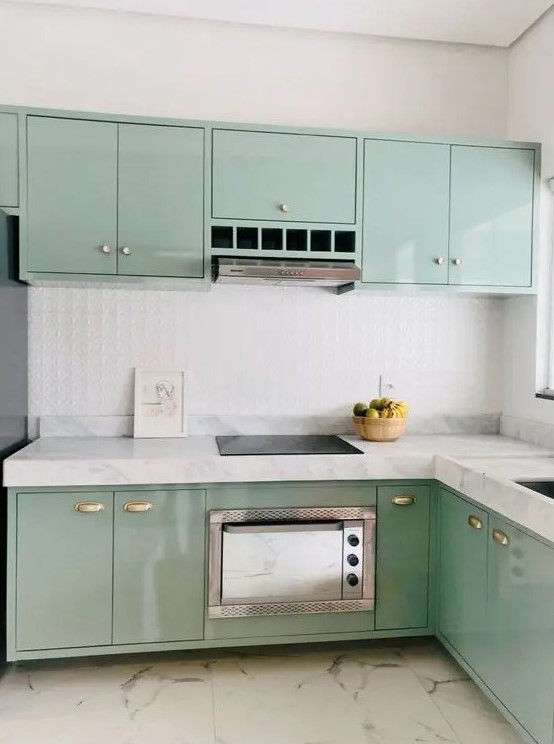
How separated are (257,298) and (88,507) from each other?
123 cm

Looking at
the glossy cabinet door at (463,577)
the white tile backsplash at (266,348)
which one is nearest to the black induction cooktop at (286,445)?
the white tile backsplash at (266,348)

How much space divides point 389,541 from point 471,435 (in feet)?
2.77

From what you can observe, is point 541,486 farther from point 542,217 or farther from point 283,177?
point 283,177

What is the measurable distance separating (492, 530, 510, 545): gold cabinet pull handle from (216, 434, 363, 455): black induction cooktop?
60 centimetres

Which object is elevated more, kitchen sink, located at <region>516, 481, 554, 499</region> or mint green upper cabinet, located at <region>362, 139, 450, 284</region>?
mint green upper cabinet, located at <region>362, 139, 450, 284</region>

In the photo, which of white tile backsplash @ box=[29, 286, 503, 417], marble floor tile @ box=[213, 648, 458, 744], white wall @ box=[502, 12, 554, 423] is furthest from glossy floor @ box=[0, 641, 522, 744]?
white wall @ box=[502, 12, 554, 423]

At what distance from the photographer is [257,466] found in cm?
229

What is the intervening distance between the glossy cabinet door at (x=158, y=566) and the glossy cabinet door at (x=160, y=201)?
934mm

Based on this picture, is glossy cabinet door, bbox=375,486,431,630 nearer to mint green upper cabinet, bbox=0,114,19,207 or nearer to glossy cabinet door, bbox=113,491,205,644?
glossy cabinet door, bbox=113,491,205,644

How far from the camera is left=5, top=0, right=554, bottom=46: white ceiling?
261cm

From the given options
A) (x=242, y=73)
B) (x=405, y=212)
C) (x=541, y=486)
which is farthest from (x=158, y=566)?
(x=242, y=73)

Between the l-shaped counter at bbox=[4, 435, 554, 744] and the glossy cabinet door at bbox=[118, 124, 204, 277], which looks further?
the glossy cabinet door at bbox=[118, 124, 204, 277]

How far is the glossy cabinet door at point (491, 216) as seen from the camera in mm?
2666

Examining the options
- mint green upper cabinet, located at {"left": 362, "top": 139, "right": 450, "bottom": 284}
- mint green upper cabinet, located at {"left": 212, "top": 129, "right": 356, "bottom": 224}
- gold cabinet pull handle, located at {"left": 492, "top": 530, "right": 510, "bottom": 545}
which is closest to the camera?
gold cabinet pull handle, located at {"left": 492, "top": 530, "right": 510, "bottom": 545}
